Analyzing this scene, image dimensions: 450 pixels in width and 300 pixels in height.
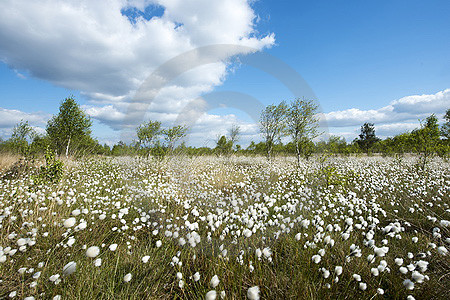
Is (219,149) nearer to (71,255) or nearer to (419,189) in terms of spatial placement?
(419,189)

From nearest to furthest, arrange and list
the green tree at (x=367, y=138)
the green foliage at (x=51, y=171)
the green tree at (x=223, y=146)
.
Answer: the green foliage at (x=51, y=171), the green tree at (x=223, y=146), the green tree at (x=367, y=138)

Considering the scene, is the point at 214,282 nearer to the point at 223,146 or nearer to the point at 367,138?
the point at 223,146

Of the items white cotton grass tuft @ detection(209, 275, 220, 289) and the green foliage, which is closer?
white cotton grass tuft @ detection(209, 275, 220, 289)

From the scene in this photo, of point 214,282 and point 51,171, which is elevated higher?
point 51,171

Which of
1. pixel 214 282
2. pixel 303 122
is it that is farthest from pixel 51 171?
pixel 303 122

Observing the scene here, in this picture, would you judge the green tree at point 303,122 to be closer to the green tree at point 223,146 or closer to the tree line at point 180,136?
the tree line at point 180,136

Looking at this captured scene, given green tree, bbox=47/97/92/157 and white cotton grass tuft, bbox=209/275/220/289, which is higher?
green tree, bbox=47/97/92/157

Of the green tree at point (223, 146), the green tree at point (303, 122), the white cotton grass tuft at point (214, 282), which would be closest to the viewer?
the white cotton grass tuft at point (214, 282)

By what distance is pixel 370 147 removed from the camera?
51500 millimetres

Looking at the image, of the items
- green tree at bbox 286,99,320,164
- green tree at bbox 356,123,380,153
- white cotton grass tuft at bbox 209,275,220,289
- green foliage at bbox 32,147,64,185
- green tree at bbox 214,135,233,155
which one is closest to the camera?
white cotton grass tuft at bbox 209,275,220,289

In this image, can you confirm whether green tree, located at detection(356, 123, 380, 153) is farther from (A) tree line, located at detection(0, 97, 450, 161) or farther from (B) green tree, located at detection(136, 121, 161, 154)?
(B) green tree, located at detection(136, 121, 161, 154)

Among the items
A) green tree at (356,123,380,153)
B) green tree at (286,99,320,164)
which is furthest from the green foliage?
green tree at (356,123,380,153)

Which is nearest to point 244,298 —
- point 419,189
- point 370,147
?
point 419,189

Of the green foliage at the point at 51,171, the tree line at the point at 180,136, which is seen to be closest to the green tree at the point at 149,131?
the tree line at the point at 180,136
